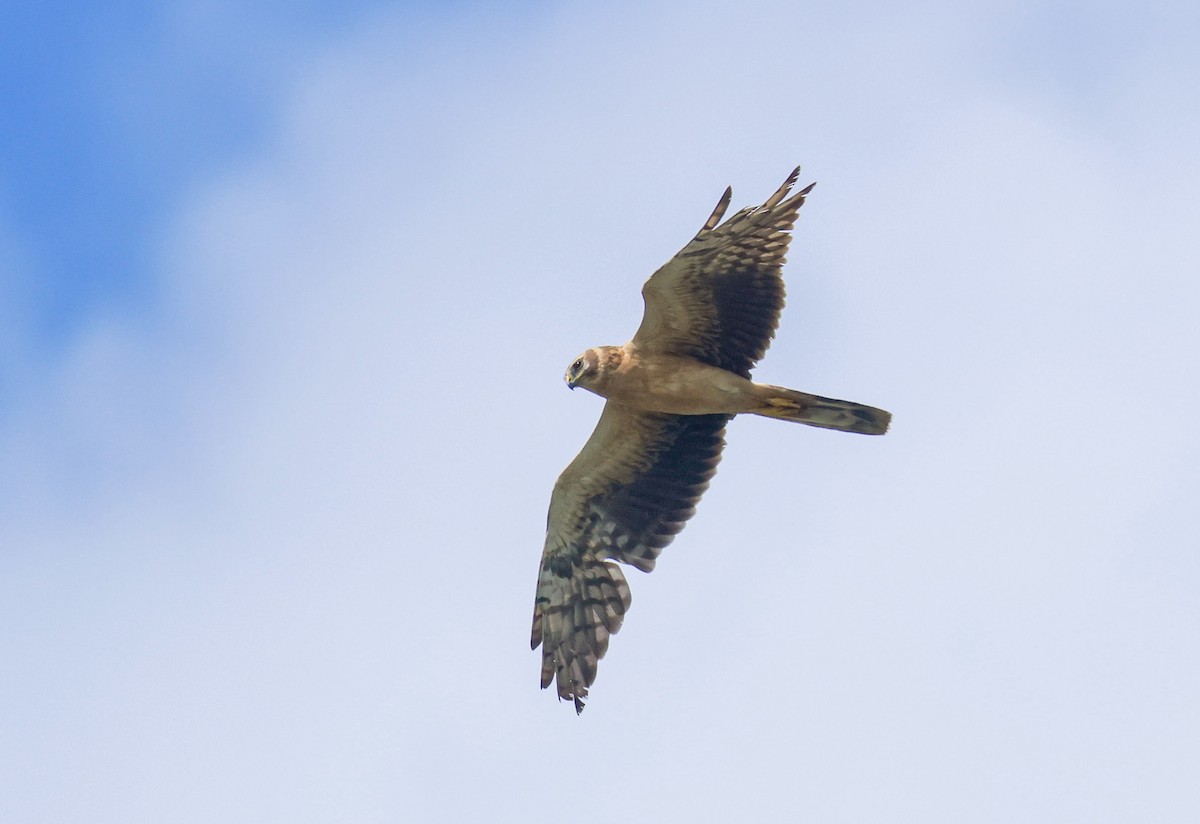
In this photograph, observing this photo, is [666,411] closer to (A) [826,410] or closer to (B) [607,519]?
(A) [826,410]

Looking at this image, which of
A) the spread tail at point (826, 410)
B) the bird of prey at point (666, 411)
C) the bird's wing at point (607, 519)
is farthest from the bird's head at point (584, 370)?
the spread tail at point (826, 410)

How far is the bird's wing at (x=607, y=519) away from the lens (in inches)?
551

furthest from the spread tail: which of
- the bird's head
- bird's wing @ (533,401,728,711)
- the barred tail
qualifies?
the barred tail

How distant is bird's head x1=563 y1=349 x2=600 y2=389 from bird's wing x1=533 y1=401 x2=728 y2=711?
76 centimetres

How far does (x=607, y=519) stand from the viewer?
14.5 m

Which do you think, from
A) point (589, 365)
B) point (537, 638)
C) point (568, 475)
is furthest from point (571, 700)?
point (589, 365)

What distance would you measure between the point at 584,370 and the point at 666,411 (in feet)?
2.79

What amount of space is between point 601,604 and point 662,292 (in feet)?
10.1

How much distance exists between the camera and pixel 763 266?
13.0 meters

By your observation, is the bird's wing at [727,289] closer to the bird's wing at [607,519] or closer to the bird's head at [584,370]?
the bird's head at [584,370]

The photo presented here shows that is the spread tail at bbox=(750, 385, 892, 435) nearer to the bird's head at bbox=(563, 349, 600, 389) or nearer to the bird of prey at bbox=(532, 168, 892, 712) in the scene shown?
the bird of prey at bbox=(532, 168, 892, 712)

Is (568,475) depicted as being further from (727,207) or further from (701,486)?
(727,207)

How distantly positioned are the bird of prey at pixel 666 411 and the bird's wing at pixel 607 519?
0.04 feet

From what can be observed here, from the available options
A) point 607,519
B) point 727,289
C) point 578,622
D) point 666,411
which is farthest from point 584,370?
point 578,622
